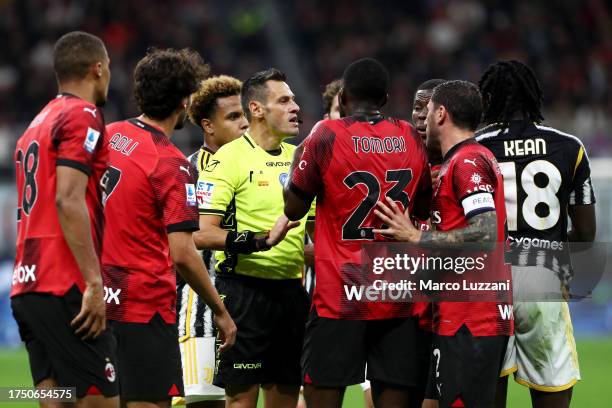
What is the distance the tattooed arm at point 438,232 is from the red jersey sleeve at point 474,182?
0.18 feet

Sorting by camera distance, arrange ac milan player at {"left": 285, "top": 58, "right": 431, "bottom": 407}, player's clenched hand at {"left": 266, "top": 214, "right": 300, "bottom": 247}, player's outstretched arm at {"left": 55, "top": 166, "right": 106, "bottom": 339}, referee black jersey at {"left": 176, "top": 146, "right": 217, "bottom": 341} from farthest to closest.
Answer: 1. referee black jersey at {"left": 176, "top": 146, "right": 217, "bottom": 341}
2. player's clenched hand at {"left": 266, "top": 214, "right": 300, "bottom": 247}
3. ac milan player at {"left": 285, "top": 58, "right": 431, "bottom": 407}
4. player's outstretched arm at {"left": 55, "top": 166, "right": 106, "bottom": 339}

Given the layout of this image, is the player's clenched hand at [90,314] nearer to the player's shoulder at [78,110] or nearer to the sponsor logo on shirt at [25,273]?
the sponsor logo on shirt at [25,273]

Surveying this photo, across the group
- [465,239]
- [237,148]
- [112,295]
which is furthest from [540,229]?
[112,295]

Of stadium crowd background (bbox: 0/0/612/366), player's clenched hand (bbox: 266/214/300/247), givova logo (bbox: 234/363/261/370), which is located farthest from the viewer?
stadium crowd background (bbox: 0/0/612/366)

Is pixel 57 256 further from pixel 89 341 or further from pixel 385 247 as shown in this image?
pixel 385 247

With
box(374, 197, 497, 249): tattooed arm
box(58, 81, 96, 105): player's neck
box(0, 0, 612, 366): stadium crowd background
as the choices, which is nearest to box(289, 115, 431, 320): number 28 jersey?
box(374, 197, 497, 249): tattooed arm

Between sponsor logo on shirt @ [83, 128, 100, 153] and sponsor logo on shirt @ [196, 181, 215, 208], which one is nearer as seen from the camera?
sponsor logo on shirt @ [83, 128, 100, 153]

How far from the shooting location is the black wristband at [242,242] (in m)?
6.51

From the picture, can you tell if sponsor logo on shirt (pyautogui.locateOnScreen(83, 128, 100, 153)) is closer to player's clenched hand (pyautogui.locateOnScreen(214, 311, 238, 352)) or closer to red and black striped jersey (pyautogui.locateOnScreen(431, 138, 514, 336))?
→ player's clenched hand (pyautogui.locateOnScreen(214, 311, 238, 352))

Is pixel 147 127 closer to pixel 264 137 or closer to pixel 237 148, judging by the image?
pixel 237 148

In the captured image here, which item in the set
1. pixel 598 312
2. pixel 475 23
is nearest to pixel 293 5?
pixel 475 23

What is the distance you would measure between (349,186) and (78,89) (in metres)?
1.69

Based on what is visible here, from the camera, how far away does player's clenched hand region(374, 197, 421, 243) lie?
596 cm

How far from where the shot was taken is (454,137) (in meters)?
6.16
